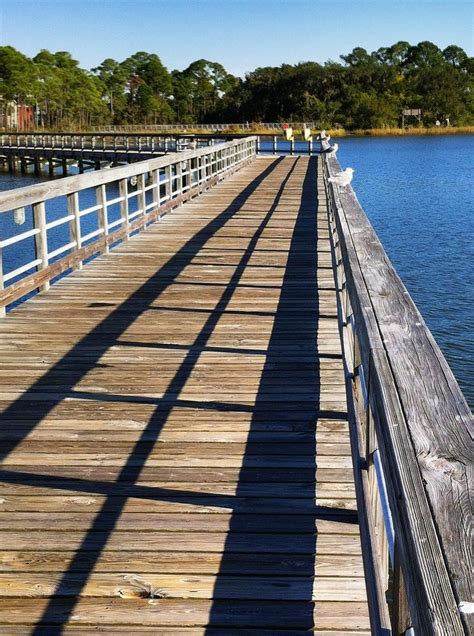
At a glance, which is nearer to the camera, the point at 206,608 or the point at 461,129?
the point at 206,608

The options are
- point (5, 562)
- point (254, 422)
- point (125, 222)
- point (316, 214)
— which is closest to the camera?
point (5, 562)

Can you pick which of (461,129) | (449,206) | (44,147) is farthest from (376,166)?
(461,129)

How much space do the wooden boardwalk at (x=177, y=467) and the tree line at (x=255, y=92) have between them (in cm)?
10851

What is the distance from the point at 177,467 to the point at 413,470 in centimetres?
255

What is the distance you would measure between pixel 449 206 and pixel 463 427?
113 ft

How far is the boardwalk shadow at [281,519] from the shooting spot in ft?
9.72

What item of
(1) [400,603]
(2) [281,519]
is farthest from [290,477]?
(1) [400,603]

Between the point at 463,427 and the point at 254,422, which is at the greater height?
the point at 463,427

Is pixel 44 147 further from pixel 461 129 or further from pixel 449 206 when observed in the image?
pixel 461 129

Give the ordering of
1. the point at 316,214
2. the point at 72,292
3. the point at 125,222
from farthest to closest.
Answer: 1. the point at 316,214
2. the point at 125,222
3. the point at 72,292

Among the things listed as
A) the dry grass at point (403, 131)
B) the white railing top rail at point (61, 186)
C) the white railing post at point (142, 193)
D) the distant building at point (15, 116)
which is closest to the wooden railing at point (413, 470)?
the white railing top rail at point (61, 186)

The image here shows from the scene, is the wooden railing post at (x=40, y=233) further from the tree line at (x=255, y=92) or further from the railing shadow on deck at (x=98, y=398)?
the tree line at (x=255, y=92)

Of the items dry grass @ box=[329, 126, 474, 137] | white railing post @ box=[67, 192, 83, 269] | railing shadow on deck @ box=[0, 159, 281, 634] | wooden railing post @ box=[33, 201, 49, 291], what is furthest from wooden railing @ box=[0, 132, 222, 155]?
dry grass @ box=[329, 126, 474, 137]

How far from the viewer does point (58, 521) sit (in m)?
3.62
